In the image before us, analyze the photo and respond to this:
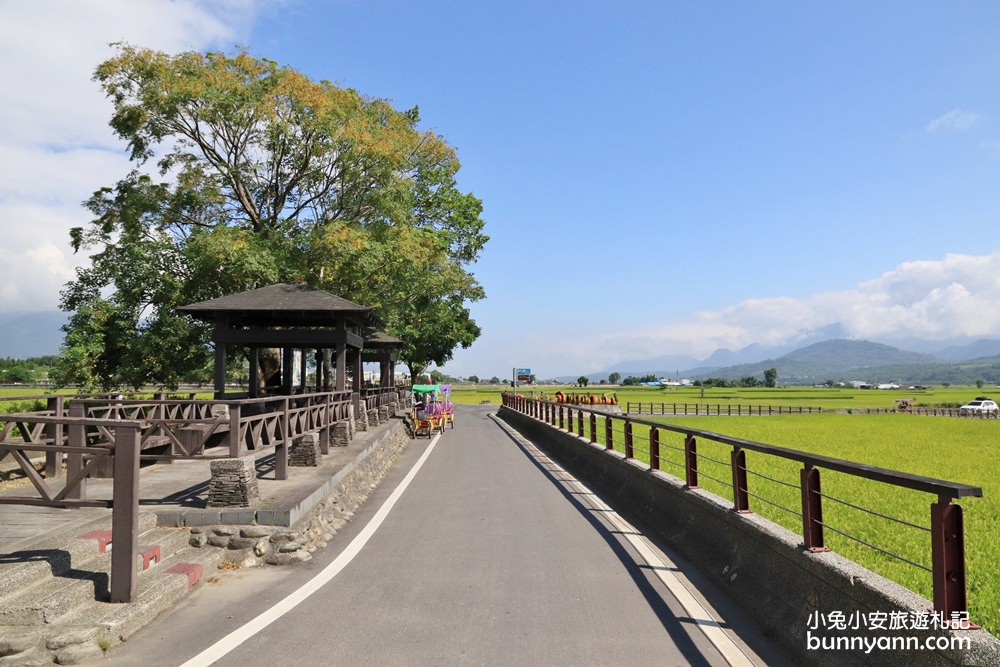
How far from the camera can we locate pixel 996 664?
3.26 metres

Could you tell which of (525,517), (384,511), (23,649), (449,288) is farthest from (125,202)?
(23,649)

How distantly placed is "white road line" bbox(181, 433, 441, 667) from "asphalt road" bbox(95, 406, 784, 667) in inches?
0.8

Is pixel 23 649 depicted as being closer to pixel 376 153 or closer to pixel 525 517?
pixel 525 517

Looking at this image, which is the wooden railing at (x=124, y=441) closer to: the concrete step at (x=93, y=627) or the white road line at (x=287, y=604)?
the concrete step at (x=93, y=627)

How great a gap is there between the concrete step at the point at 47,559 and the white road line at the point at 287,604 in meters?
1.75

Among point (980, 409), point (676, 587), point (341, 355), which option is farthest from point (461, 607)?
point (980, 409)

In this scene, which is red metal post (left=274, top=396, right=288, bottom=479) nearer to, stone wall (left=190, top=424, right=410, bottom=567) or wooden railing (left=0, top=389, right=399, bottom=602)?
wooden railing (left=0, top=389, right=399, bottom=602)

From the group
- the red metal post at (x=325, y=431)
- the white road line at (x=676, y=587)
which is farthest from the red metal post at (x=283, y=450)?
the white road line at (x=676, y=587)

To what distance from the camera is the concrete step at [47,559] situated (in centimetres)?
530

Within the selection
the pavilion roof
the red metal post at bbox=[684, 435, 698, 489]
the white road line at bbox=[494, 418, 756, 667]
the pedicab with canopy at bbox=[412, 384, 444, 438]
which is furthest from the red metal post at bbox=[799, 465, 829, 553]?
the pedicab with canopy at bbox=[412, 384, 444, 438]

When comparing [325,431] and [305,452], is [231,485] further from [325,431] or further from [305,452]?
[325,431]

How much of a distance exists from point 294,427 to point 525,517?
14.1ft

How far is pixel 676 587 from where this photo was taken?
6.36 metres

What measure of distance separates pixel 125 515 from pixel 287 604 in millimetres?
1553
